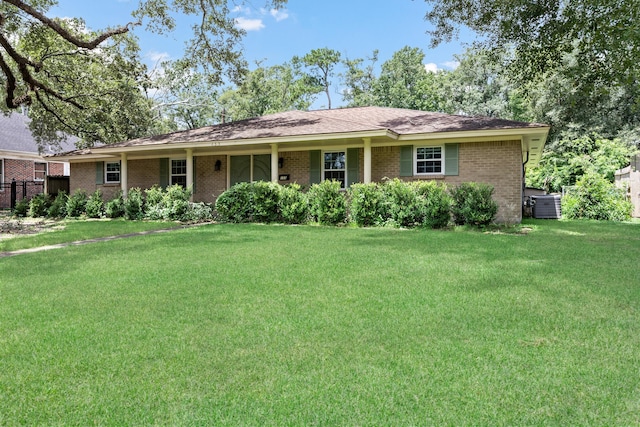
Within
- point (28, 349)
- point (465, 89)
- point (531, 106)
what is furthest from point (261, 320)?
point (465, 89)

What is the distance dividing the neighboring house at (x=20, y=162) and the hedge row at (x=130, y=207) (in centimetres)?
595

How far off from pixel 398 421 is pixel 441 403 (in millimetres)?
307

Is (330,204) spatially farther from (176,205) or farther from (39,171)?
(39,171)

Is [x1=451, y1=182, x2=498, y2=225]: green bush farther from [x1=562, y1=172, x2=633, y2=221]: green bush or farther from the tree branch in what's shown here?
the tree branch

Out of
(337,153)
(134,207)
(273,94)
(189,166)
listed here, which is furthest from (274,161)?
(273,94)

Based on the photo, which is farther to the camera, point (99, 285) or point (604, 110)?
point (604, 110)

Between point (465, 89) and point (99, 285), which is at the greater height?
point (465, 89)

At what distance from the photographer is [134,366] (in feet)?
9.00

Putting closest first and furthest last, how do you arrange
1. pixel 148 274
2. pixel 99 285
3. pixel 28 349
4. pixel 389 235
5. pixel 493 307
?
pixel 28 349
pixel 493 307
pixel 99 285
pixel 148 274
pixel 389 235

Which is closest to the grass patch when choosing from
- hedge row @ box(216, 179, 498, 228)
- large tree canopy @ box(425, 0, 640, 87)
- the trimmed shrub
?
the trimmed shrub

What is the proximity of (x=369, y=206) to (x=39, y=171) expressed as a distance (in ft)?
75.4

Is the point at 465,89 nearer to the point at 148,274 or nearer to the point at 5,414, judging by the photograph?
the point at 148,274

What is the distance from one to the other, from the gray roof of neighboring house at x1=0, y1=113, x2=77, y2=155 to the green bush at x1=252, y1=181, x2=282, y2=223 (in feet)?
54.1

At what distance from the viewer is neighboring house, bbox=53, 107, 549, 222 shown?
12586 millimetres
